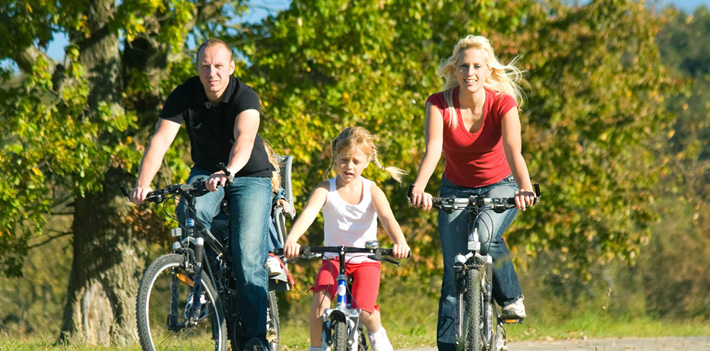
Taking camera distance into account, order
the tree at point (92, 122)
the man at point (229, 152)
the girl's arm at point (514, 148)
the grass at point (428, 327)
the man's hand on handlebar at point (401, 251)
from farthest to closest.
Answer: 1. the tree at point (92, 122)
2. the grass at point (428, 327)
3. the man at point (229, 152)
4. the girl's arm at point (514, 148)
5. the man's hand on handlebar at point (401, 251)

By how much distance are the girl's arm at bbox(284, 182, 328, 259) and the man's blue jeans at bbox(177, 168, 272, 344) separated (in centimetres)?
36

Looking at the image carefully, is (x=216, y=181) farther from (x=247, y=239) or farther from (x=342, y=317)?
(x=342, y=317)

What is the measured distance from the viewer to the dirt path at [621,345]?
8570 millimetres

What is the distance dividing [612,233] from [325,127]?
7.33 m

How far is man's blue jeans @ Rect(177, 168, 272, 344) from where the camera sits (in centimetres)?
539

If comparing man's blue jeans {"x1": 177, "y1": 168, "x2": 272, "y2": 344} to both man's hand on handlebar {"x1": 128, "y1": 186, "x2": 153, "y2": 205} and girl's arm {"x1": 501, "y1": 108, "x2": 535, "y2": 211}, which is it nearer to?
man's hand on handlebar {"x1": 128, "y1": 186, "x2": 153, "y2": 205}

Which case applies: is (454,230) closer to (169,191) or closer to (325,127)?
(169,191)

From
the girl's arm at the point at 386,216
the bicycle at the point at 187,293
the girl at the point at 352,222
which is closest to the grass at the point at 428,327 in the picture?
the bicycle at the point at 187,293

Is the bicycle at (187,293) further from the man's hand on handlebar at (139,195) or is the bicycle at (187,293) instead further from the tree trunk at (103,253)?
the tree trunk at (103,253)

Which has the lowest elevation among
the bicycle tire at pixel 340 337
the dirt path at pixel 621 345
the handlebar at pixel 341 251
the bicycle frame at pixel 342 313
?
the dirt path at pixel 621 345

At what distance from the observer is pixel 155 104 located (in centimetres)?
1470

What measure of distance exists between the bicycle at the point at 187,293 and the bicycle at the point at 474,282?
1174 millimetres

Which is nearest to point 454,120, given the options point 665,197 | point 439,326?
point 439,326

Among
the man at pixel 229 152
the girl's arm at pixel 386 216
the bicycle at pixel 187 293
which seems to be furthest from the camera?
the man at pixel 229 152
